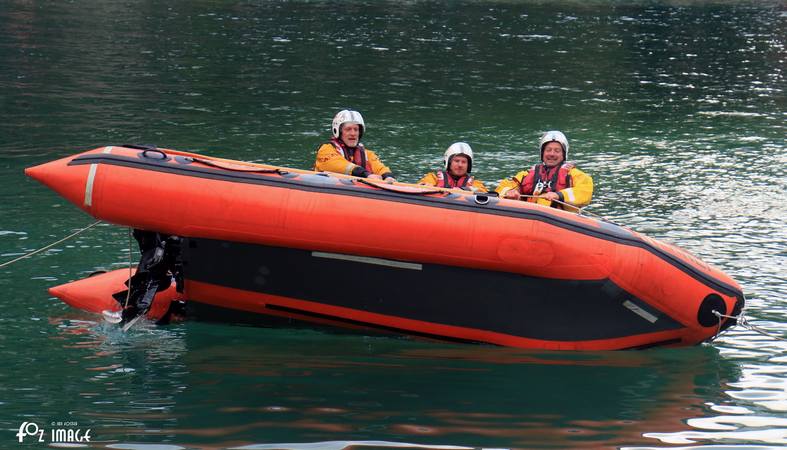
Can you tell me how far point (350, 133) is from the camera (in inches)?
372

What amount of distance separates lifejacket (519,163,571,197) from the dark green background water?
176 cm

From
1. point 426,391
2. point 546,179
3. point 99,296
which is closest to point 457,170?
point 546,179

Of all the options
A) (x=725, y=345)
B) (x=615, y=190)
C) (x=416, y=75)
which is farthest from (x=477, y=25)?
(x=725, y=345)

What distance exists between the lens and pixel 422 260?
23.8 feet

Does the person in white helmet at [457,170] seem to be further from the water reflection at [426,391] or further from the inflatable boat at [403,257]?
the water reflection at [426,391]

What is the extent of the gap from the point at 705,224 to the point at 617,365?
404 cm

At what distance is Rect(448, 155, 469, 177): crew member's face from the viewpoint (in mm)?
8719

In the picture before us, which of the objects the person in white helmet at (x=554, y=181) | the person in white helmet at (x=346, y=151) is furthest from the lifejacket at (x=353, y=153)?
the person in white helmet at (x=554, y=181)

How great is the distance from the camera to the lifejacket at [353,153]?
952 centimetres

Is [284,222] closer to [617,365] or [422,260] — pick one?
[422,260]

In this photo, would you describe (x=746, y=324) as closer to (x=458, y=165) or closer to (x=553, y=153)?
(x=553, y=153)

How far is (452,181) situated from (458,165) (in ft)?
0.49

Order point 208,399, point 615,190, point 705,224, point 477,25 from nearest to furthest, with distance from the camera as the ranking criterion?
point 208,399
point 705,224
point 615,190
point 477,25

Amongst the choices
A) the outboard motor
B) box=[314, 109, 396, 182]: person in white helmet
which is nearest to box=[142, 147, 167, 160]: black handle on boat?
the outboard motor
